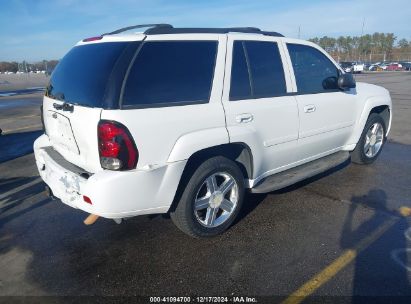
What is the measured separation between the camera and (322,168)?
4.40m

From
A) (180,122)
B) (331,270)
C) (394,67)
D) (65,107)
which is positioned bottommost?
(331,270)

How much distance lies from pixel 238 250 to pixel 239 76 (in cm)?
172

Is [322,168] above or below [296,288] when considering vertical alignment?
above

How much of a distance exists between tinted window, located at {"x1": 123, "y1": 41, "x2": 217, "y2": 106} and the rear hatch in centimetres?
12

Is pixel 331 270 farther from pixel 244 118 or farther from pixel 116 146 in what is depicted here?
pixel 116 146

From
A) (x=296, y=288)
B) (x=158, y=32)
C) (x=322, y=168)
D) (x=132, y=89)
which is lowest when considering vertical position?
(x=296, y=288)

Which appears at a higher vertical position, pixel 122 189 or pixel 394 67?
pixel 122 189

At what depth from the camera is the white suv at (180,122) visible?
9.32ft

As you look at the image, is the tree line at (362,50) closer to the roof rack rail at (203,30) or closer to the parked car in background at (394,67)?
the parked car in background at (394,67)

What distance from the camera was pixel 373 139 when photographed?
5.68m

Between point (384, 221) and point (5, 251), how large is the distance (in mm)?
3903

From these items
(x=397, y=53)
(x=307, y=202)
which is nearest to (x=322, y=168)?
(x=307, y=202)

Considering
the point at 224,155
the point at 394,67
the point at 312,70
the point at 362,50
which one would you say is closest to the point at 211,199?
the point at 224,155

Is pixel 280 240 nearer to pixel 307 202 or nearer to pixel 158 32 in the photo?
pixel 307 202
